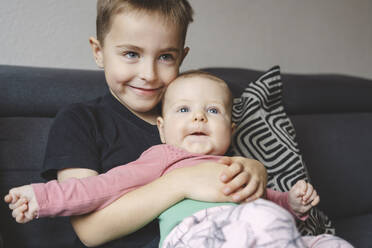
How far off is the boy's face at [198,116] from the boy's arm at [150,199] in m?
0.12

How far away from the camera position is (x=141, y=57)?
101cm

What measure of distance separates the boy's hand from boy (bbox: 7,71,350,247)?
4 cm

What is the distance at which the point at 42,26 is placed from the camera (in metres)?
1.42

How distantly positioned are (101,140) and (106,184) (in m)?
0.22

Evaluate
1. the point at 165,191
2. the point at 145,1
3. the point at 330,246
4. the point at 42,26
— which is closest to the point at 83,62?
the point at 42,26

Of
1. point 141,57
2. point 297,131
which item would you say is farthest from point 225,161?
point 297,131

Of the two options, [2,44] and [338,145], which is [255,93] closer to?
[338,145]

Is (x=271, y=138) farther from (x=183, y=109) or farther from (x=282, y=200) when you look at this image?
(x=183, y=109)

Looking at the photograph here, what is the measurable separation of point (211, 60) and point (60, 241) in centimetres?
112

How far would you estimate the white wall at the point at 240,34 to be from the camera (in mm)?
1408

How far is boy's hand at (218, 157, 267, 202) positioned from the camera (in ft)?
2.67

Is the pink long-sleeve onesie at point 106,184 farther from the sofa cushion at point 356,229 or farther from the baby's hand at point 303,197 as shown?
the sofa cushion at point 356,229

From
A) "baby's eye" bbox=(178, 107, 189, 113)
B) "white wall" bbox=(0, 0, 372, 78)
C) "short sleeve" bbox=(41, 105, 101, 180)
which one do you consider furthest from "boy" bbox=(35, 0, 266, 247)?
"white wall" bbox=(0, 0, 372, 78)

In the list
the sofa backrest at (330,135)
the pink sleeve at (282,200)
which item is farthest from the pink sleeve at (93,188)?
the sofa backrest at (330,135)
